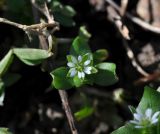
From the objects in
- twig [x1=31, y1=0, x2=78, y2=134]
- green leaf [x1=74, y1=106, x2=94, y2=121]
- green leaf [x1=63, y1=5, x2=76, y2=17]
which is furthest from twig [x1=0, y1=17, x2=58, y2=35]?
green leaf [x1=74, y1=106, x2=94, y2=121]

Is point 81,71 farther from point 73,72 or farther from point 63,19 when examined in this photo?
point 63,19

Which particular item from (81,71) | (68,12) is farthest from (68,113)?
(68,12)

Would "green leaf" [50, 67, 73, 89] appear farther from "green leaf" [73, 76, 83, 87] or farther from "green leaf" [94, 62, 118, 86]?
"green leaf" [94, 62, 118, 86]

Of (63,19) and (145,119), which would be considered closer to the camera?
(145,119)

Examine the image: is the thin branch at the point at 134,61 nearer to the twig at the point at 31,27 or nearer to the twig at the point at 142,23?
the twig at the point at 142,23

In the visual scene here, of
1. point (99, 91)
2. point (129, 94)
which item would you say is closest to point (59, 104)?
point (99, 91)

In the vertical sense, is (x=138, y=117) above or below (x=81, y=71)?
below
